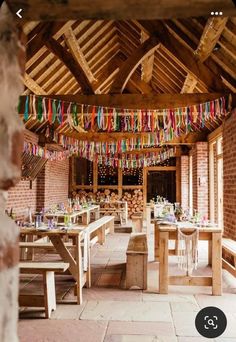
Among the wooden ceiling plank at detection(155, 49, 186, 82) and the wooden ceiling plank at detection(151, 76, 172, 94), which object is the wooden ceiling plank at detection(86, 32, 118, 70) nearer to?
the wooden ceiling plank at detection(155, 49, 186, 82)

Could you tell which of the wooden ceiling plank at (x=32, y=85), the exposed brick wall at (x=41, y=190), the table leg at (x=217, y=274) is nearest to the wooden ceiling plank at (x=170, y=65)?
the wooden ceiling plank at (x=32, y=85)

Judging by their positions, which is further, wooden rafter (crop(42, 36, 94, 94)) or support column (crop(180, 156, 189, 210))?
support column (crop(180, 156, 189, 210))

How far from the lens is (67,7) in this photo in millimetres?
1328

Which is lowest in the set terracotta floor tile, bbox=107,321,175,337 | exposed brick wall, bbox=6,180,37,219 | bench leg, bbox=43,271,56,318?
terracotta floor tile, bbox=107,321,175,337

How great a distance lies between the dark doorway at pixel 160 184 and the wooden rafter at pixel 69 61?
868 cm

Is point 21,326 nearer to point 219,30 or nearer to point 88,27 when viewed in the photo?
point 219,30

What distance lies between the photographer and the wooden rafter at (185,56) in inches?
225

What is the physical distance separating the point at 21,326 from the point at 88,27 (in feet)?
18.8

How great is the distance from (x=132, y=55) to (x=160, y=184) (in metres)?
8.83

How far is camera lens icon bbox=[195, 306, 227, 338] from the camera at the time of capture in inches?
134

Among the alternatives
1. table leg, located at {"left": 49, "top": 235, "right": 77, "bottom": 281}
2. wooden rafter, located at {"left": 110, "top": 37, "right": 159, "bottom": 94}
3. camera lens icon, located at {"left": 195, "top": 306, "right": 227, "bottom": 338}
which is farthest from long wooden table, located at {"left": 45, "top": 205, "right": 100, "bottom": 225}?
camera lens icon, located at {"left": 195, "top": 306, "right": 227, "bottom": 338}

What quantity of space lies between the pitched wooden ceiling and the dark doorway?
4909 millimetres

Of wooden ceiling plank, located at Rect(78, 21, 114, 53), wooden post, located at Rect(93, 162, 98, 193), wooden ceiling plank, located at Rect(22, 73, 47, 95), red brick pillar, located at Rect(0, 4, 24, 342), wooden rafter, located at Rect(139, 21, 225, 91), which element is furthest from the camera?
wooden post, located at Rect(93, 162, 98, 193)

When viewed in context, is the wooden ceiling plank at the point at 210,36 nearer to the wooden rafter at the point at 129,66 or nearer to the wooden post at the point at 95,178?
the wooden rafter at the point at 129,66
